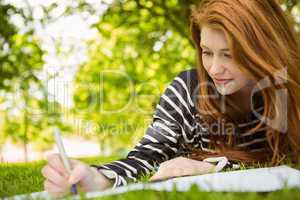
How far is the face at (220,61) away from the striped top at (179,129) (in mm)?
394

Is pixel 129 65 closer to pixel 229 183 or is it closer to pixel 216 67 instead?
pixel 216 67

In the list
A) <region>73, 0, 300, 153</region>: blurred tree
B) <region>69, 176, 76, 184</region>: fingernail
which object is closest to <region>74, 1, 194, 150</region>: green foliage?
A: <region>73, 0, 300, 153</region>: blurred tree

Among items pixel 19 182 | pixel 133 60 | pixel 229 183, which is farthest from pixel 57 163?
pixel 133 60

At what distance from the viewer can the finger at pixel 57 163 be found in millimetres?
1708

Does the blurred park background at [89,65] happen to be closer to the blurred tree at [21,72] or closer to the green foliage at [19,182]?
the blurred tree at [21,72]

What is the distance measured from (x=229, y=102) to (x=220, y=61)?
43cm

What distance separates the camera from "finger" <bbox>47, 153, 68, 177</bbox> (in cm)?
171

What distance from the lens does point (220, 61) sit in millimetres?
2215

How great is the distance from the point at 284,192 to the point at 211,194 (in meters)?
0.21

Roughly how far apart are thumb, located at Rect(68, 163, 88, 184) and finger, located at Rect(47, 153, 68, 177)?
37 millimetres

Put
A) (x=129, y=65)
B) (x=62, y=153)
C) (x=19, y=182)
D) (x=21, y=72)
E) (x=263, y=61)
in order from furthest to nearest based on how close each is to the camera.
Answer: (x=129, y=65) → (x=21, y=72) → (x=19, y=182) → (x=263, y=61) → (x=62, y=153)

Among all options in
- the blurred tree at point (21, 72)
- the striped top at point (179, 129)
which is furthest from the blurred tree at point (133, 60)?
the striped top at point (179, 129)

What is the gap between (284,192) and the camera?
1437 mm

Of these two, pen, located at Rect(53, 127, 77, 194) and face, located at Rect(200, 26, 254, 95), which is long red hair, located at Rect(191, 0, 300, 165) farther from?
pen, located at Rect(53, 127, 77, 194)
